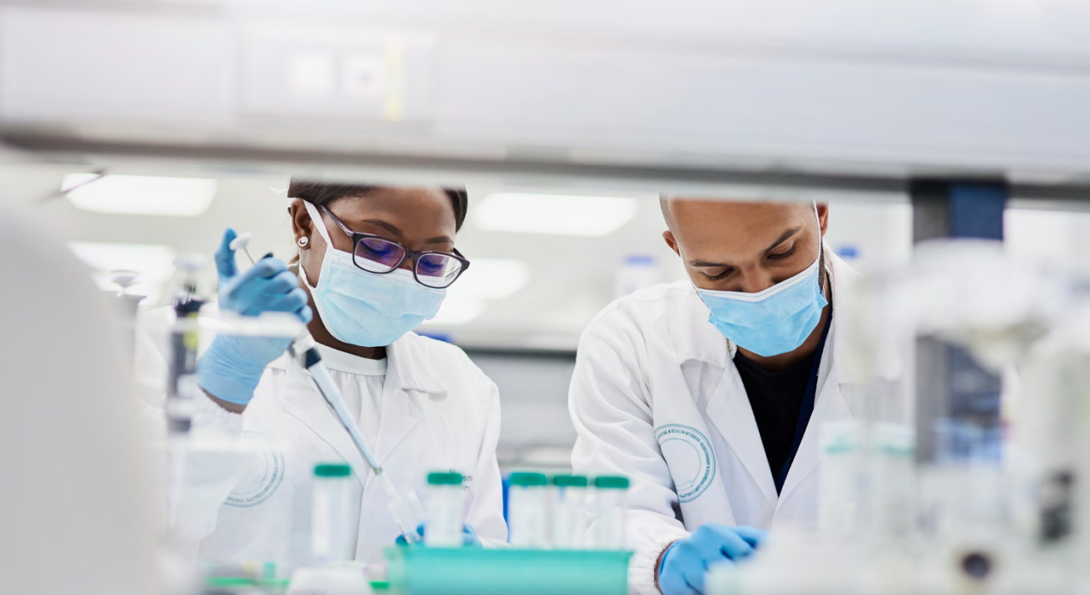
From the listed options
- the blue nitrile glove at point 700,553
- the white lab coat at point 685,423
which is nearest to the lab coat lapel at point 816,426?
the white lab coat at point 685,423

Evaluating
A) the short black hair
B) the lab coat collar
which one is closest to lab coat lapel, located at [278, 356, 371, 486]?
the lab coat collar

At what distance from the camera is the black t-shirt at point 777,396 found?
207cm

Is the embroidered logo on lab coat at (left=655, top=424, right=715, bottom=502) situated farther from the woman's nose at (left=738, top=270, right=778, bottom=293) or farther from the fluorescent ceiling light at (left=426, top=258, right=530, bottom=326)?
the fluorescent ceiling light at (left=426, top=258, right=530, bottom=326)

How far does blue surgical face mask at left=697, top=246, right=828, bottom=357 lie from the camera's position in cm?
175

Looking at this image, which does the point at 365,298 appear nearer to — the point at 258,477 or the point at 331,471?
the point at 258,477

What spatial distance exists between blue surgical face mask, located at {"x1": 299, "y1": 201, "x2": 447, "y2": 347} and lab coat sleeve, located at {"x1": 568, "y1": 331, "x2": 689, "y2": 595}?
387mm

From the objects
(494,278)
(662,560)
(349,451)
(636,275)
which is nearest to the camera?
(662,560)

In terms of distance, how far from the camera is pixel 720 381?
81.6 inches

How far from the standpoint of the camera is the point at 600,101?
91 cm

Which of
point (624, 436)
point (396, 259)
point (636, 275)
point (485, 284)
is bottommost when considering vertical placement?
point (624, 436)

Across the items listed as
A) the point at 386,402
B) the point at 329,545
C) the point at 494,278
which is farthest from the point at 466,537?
the point at 494,278

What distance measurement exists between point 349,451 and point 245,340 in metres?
0.49

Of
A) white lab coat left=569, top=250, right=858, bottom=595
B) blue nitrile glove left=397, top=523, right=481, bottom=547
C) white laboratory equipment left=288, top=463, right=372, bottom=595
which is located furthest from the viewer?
white lab coat left=569, top=250, right=858, bottom=595

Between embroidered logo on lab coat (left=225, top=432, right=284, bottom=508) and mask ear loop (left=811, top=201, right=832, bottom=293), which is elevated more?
mask ear loop (left=811, top=201, right=832, bottom=293)
